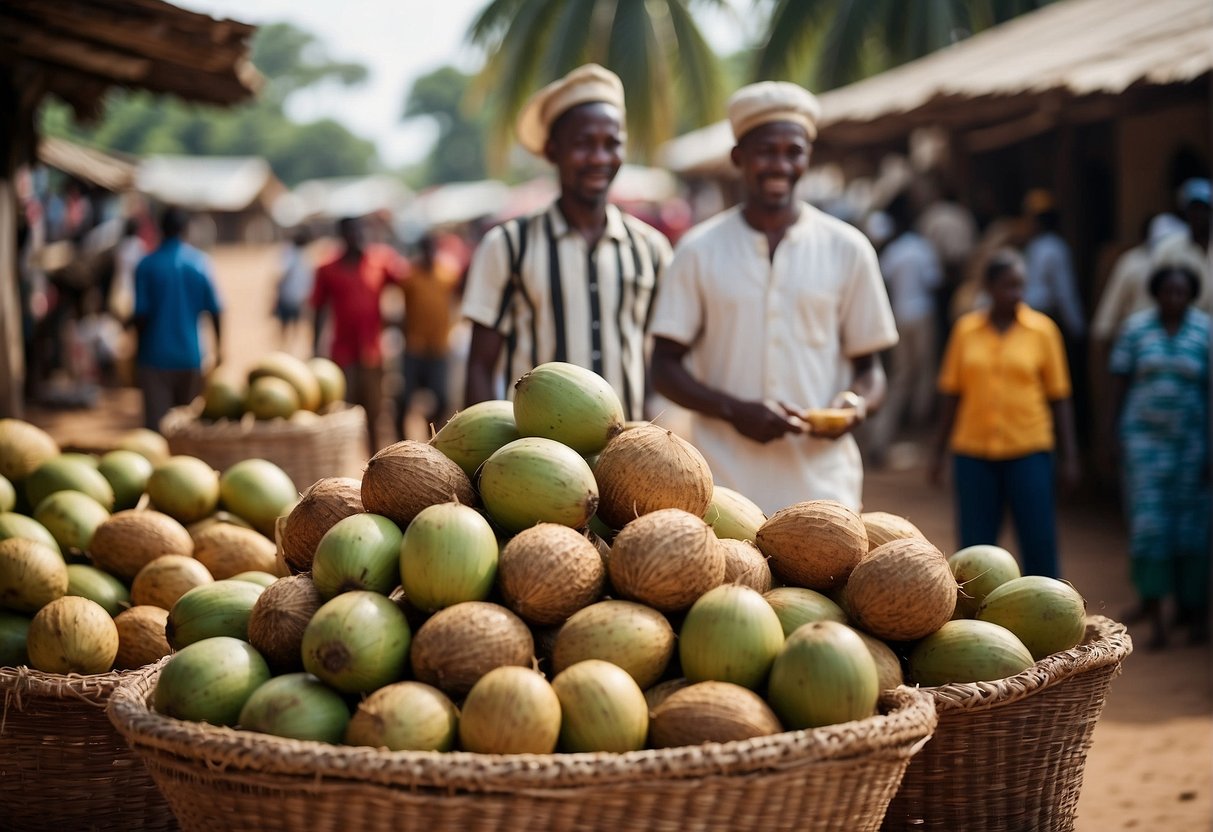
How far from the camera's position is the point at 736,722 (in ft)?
7.01

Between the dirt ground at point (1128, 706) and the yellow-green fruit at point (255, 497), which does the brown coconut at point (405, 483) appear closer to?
the yellow-green fruit at point (255, 497)

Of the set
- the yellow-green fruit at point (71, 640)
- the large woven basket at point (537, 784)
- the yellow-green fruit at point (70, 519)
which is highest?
the yellow-green fruit at point (70, 519)

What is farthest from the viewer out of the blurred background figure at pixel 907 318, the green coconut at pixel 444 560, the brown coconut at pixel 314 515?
the blurred background figure at pixel 907 318

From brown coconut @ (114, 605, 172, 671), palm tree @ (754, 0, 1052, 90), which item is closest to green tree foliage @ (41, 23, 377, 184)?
palm tree @ (754, 0, 1052, 90)

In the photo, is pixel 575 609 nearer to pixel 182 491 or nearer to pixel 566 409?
pixel 566 409

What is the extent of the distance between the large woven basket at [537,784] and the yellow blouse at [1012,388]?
4157 millimetres

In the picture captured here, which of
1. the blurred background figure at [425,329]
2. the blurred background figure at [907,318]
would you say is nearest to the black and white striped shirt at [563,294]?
the blurred background figure at [425,329]

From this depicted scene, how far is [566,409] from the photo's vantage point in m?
2.77

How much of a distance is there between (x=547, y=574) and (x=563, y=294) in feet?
7.45

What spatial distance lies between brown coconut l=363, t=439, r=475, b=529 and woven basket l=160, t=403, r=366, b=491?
3167 millimetres

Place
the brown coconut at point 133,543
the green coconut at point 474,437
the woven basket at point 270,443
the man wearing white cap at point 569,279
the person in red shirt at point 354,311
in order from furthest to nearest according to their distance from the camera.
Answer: the person in red shirt at point 354,311 → the woven basket at point 270,443 → the man wearing white cap at point 569,279 → the brown coconut at point 133,543 → the green coconut at point 474,437

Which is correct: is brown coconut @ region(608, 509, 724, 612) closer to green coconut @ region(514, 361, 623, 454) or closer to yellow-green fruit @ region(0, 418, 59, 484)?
green coconut @ region(514, 361, 623, 454)

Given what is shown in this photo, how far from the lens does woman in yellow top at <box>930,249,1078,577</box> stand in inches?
238

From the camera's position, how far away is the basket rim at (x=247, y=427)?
5.63 m
